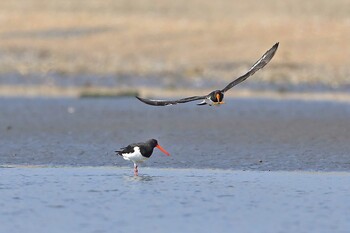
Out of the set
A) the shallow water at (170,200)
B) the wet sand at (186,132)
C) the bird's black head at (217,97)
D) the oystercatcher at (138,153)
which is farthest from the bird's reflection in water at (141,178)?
the bird's black head at (217,97)

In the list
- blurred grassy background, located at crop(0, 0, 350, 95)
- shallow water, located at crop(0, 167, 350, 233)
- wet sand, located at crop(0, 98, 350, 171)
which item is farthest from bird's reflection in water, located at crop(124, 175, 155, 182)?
blurred grassy background, located at crop(0, 0, 350, 95)

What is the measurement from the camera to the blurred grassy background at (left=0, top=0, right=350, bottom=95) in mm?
25797

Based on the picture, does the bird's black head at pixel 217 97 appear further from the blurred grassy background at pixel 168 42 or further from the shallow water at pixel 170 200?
the blurred grassy background at pixel 168 42

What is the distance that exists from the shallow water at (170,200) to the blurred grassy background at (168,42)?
37.2 ft

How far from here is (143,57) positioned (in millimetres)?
30047

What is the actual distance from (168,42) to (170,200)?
2220 centimetres

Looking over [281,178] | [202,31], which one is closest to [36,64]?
[202,31]

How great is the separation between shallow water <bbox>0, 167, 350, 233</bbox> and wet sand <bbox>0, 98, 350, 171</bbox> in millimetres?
781

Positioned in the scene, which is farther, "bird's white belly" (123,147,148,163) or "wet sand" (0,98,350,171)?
"wet sand" (0,98,350,171)

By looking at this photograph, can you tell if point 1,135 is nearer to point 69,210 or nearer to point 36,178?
point 36,178

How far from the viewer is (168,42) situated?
3186 cm

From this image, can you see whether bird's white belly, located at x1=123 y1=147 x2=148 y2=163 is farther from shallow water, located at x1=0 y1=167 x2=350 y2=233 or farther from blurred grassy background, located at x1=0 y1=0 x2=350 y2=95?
blurred grassy background, located at x1=0 y1=0 x2=350 y2=95

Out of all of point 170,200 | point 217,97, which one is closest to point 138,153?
point 217,97

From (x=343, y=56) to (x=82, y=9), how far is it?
13582 mm
